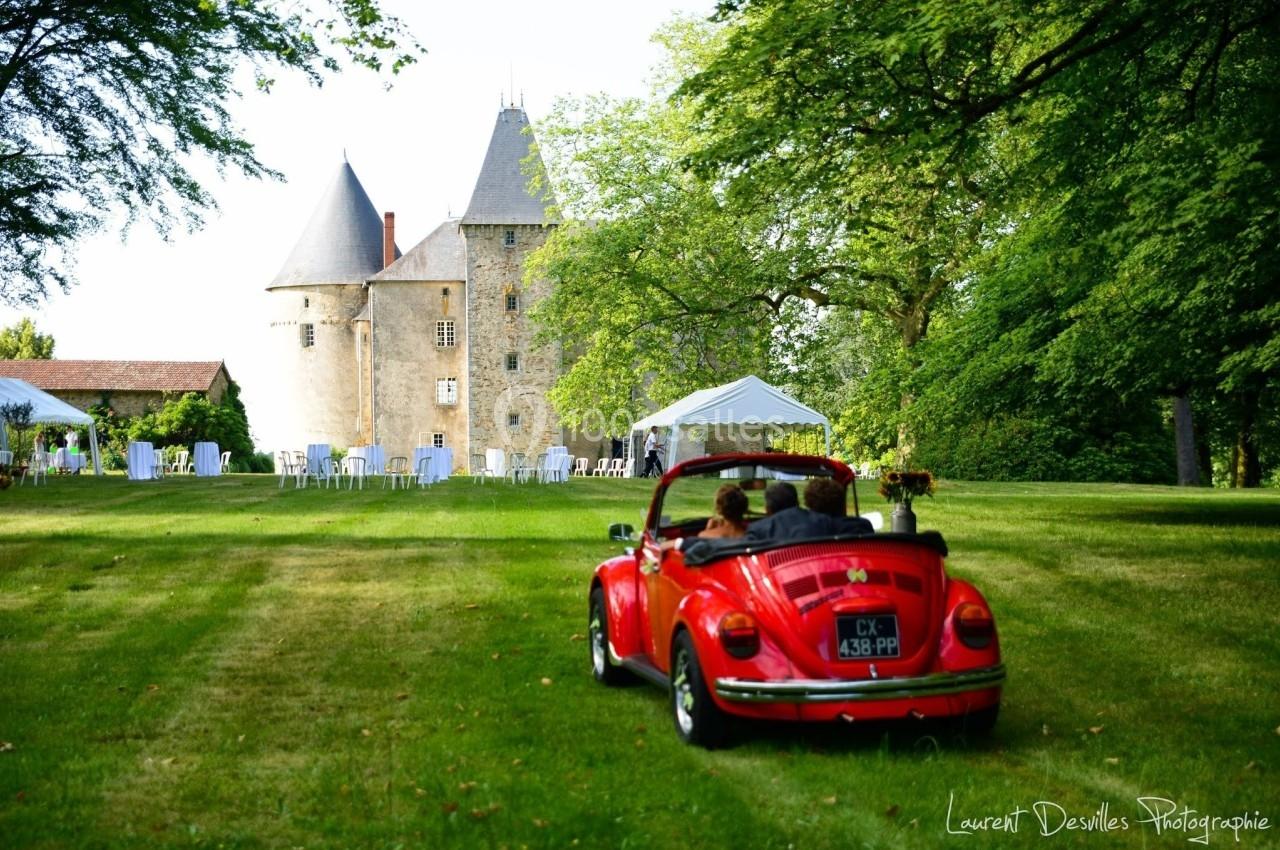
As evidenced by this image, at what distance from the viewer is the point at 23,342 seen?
3824 inches

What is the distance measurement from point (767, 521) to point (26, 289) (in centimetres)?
2456

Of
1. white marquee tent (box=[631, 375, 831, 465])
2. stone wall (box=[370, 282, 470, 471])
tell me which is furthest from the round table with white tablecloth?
stone wall (box=[370, 282, 470, 471])

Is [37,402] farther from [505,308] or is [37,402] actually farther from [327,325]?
[327,325]

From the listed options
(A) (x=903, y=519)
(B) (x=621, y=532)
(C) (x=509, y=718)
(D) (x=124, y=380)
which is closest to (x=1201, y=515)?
(A) (x=903, y=519)

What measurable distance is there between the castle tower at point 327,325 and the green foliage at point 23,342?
31.3 metres

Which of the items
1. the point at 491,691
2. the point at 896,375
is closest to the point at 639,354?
the point at 896,375

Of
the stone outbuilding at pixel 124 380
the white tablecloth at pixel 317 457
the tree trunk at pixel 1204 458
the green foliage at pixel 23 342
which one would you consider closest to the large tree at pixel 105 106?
the white tablecloth at pixel 317 457

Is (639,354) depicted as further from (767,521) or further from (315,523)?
(767,521)

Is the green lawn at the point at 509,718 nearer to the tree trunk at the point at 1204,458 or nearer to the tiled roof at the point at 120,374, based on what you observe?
the tree trunk at the point at 1204,458

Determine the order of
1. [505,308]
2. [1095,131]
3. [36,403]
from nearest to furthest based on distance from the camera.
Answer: [1095,131] → [36,403] → [505,308]

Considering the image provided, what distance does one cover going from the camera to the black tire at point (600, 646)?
27.4 feet

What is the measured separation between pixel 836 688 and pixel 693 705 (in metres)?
0.77

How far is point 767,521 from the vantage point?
712cm

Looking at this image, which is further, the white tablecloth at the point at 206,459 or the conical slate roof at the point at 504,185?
the conical slate roof at the point at 504,185
